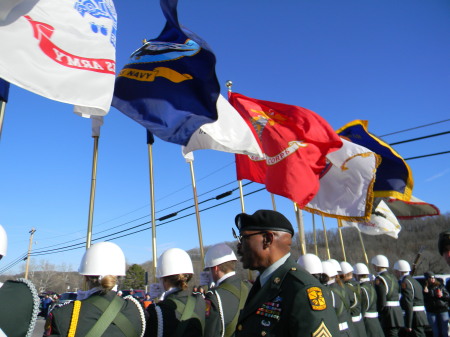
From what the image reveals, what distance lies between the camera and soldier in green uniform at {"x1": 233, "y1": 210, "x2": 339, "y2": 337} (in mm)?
2102

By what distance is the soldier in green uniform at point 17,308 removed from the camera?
7.33ft

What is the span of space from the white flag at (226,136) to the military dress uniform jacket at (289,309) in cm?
448

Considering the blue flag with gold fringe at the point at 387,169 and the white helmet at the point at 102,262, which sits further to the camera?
the blue flag with gold fringe at the point at 387,169

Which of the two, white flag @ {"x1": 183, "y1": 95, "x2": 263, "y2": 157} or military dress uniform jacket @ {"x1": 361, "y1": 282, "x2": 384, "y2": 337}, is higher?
white flag @ {"x1": 183, "y1": 95, "x2": 263, "y2": 157}

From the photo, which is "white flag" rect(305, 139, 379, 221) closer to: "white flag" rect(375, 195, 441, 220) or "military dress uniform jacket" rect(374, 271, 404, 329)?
"military dress uniform jacket" rect(374, 271, 404, 329)

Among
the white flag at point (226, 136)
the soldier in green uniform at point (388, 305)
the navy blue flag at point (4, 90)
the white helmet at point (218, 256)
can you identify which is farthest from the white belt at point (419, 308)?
the navy blue flag at point (4, 90)

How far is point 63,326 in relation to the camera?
2861 millimetres

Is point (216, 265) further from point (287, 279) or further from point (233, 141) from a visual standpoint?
point (233, 141)

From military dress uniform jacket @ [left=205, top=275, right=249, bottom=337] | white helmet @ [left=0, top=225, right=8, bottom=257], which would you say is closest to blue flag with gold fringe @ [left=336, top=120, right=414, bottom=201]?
military dress uniform jacket @ [left=205, top=275, right=249, bottom=337]

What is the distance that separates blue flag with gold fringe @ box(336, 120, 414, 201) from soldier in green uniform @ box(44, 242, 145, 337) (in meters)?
8.31

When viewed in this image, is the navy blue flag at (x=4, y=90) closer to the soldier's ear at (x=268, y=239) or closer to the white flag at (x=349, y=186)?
the soldier's ear at (x=268, y=239)

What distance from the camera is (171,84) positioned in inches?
246

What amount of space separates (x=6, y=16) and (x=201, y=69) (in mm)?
3257

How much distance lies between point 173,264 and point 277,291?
7.05 ft
